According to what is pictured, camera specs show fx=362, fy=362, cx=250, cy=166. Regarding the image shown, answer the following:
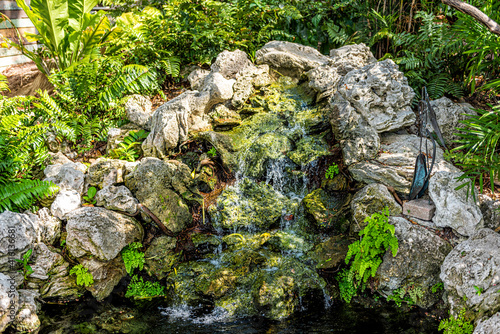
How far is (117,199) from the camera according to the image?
19.4 ft

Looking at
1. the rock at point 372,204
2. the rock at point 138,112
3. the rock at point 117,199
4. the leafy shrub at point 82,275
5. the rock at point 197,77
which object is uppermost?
the rock at point 197,77

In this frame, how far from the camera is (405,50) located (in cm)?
748

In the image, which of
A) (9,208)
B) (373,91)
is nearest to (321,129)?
(373,91)

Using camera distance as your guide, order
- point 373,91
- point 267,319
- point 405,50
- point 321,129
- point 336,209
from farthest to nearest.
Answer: point 405,50
point 321,129
point 373,91
point 336,209
point 267,319

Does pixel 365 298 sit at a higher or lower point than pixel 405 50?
lower

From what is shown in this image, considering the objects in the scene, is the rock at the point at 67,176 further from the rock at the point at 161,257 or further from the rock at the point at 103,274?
the rock at the point at 161,257

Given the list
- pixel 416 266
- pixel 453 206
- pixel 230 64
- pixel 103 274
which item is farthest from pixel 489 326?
pixel 230 64

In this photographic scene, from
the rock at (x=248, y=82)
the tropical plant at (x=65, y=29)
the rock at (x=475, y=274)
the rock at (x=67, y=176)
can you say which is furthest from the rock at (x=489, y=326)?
the tropical plant at (x=65, y=29)

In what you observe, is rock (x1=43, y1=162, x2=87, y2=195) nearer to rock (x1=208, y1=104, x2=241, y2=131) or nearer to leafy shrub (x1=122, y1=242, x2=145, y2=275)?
leafy shrub (x1=122, y1=242, x2=145, y2=275)

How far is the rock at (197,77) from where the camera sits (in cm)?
813

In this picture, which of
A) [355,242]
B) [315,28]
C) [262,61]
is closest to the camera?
[355,242]

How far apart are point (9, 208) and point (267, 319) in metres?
4.16

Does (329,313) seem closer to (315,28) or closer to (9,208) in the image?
(9,208)

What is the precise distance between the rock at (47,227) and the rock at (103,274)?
0.63 m
